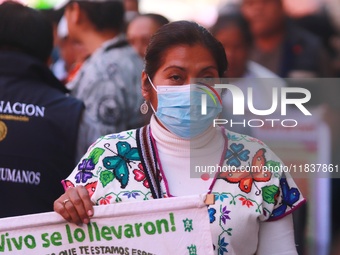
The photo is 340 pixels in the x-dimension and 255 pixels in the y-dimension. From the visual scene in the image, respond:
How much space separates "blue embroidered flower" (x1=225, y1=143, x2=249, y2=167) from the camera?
13.4ft

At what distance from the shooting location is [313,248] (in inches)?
335

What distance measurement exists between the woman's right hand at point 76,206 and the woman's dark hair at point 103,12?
3851 mm

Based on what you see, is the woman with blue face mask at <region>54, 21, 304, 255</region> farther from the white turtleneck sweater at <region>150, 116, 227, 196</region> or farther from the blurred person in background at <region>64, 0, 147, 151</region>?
the blurred person in background at <region>64, 0, 147, 151</region>

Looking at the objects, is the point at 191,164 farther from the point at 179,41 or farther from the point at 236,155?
the point at 179,41

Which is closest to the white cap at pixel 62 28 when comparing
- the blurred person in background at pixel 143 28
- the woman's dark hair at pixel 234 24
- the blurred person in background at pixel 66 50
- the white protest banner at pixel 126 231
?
the blurred person in background at pixel 66 50

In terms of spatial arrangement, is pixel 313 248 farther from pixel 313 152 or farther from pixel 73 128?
pixel 73 128

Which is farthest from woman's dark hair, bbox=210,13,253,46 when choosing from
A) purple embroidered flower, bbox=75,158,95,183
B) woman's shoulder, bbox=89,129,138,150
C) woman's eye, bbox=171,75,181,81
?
purple embroidered flower, bbox=75,158,95,183

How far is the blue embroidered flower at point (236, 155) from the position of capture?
4.09 meters

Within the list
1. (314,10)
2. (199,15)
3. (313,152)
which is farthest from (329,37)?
(199,15)

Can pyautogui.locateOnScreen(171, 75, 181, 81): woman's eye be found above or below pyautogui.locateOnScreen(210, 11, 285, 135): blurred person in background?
below

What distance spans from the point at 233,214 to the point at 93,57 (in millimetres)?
3593

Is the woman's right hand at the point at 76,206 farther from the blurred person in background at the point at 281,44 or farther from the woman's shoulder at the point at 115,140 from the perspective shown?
the blurred person in background at the point at 281,44

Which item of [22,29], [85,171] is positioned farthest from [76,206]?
[22,29]

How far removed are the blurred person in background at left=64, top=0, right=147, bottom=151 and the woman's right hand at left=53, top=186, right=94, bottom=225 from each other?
8.15 feet
